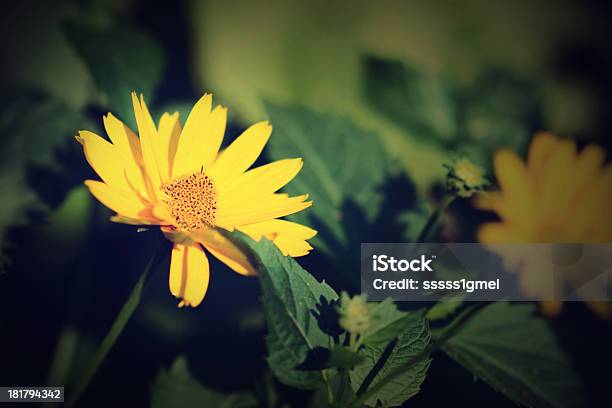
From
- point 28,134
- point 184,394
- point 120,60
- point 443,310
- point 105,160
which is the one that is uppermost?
point 120,60

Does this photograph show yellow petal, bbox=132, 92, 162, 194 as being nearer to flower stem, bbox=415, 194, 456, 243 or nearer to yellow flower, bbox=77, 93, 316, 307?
yellow flower, bbox=77, 93, 316, 307

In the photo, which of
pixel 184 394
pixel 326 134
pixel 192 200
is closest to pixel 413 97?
pixel 326 134

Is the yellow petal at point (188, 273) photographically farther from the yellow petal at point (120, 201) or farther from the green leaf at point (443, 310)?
the green leaf at point (443, 310)

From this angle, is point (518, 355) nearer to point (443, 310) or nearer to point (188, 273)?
point (443, 310)

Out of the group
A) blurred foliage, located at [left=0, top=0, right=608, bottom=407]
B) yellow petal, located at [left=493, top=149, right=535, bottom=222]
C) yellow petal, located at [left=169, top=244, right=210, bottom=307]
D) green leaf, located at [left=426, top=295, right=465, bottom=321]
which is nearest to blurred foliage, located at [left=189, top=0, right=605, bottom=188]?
blurred foliage, located at [left=0, top=0, right=608, bottom=407]

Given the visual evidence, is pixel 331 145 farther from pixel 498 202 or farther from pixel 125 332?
pixel 125 332

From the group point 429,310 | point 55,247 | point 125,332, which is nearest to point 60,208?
point 55,247

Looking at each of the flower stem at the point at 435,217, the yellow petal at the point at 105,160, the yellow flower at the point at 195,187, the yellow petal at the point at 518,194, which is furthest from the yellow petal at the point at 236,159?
the yellow petal at the point at 518,194
